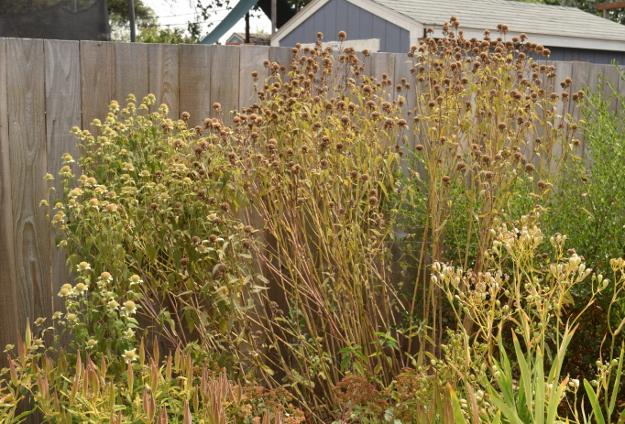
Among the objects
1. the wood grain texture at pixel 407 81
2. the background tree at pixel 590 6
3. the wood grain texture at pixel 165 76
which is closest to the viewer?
the wood grain texture at pixel 165 76

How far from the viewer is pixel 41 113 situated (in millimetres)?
2896

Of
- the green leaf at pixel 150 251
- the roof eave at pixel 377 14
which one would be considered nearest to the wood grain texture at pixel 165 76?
the green leaf at pixel 150 251

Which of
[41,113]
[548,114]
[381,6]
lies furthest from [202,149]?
[381,6]

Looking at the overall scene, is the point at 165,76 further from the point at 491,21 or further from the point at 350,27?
the point at 491,21

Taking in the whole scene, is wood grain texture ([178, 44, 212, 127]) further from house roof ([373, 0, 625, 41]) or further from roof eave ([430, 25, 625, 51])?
roof eave ([430, 25, 625, 51])

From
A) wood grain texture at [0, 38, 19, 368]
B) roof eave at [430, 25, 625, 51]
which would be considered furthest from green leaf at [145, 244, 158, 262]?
roof eave at [430, 25, 625, 51]

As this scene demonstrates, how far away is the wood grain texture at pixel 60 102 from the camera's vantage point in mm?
2893

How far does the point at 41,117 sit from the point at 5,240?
Result: 583 millimetres

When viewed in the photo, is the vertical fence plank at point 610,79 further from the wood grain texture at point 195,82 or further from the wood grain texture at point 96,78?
the wood grain texture at point 96,78

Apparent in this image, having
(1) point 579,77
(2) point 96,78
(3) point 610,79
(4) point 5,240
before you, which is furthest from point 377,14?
(4) point 5,240

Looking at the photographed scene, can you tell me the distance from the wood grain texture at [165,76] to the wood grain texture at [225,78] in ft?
0.60

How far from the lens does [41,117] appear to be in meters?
2.90

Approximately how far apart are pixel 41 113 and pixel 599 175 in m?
2.89

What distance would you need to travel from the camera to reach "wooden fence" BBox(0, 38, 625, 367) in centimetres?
284
